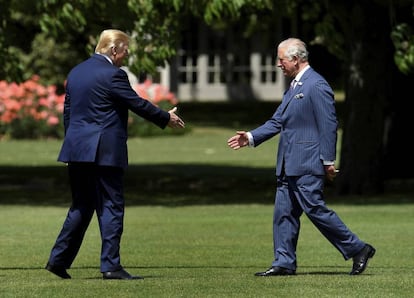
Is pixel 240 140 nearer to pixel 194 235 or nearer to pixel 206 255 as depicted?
pixel 206 255

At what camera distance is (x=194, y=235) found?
16391 millimetres

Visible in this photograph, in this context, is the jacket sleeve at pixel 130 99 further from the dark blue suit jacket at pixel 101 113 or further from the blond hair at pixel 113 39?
the blond hair at pixel 113 39

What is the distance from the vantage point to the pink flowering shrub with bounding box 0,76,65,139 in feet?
116

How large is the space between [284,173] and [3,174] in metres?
15.3

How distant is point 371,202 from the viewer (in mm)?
21047

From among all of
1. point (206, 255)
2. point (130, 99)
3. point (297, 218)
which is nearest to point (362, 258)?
point (297, 218)

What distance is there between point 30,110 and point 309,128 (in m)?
24.8

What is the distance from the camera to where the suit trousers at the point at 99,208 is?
36.2 ft

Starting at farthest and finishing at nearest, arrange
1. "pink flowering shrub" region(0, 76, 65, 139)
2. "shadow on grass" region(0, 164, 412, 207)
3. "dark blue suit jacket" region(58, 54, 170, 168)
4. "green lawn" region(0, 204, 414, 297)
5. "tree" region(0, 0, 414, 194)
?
1. "pink flowering shrub" region(0, 76, 65, 139)
2. "shadow on grass" region(0, 164, 412, 207)
3. "tree" region(0, 0, 414, 194)
4. "dark blue suit jacket" region(58, 54, 170, 168)
5. "green lawn" region(0, 204, 414, 297)

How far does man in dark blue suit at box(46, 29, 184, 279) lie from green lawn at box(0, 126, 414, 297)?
0.46 metres

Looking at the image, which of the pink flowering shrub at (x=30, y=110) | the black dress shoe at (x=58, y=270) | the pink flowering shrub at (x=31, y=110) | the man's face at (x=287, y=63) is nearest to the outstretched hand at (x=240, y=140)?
the man's face at (x=287, y=63)

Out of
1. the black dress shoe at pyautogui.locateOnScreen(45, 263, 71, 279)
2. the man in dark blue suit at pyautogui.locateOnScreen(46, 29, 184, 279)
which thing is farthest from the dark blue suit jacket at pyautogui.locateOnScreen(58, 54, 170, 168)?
the black dress shoe at pyautogui.locateOnScreen(45, 263, 71, 279)

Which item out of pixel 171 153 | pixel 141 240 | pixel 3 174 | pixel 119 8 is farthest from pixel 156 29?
pixel 171 153

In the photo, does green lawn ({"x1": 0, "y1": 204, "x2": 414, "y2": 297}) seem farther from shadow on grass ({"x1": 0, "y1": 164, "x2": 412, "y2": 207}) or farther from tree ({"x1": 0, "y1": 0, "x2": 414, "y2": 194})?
tree ({"x1": 0, "y1": 0, "x2": 414, "y2": 194})
